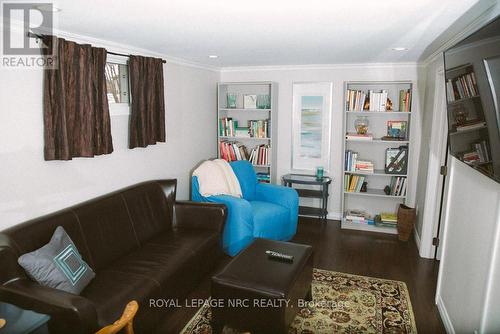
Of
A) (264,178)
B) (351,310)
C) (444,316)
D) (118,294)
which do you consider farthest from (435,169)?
(118,294)

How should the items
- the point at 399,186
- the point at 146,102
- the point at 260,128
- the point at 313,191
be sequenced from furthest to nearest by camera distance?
the point at 260,128 < the point at 313,191 < the point at 399,186 < the point at 146,102

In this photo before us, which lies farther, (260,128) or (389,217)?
(260,128)

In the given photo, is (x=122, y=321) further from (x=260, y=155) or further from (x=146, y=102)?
(x=260, y=155)

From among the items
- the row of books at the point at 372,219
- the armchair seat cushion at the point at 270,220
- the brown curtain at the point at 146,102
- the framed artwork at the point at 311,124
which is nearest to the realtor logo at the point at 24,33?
the brown curtain at the point at 146,102

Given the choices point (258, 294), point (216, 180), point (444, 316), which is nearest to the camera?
point (258, 294)

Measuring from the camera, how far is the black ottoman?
2268 millimetres

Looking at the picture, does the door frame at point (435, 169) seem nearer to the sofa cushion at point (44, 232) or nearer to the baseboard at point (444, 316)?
the baseboard at point (444, 316)

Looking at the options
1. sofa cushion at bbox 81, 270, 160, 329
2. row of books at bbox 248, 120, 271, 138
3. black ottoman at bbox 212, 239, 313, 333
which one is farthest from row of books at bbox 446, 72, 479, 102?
row of books at bbox 248, 120, 271, 138

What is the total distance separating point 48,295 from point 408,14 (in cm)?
263

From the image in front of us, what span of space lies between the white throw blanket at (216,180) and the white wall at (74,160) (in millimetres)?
404

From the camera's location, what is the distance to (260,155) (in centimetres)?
505

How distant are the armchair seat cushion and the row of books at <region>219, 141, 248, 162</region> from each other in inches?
44.0

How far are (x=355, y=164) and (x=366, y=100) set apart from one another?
0.83 metres

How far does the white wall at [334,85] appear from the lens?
4.53 meters
